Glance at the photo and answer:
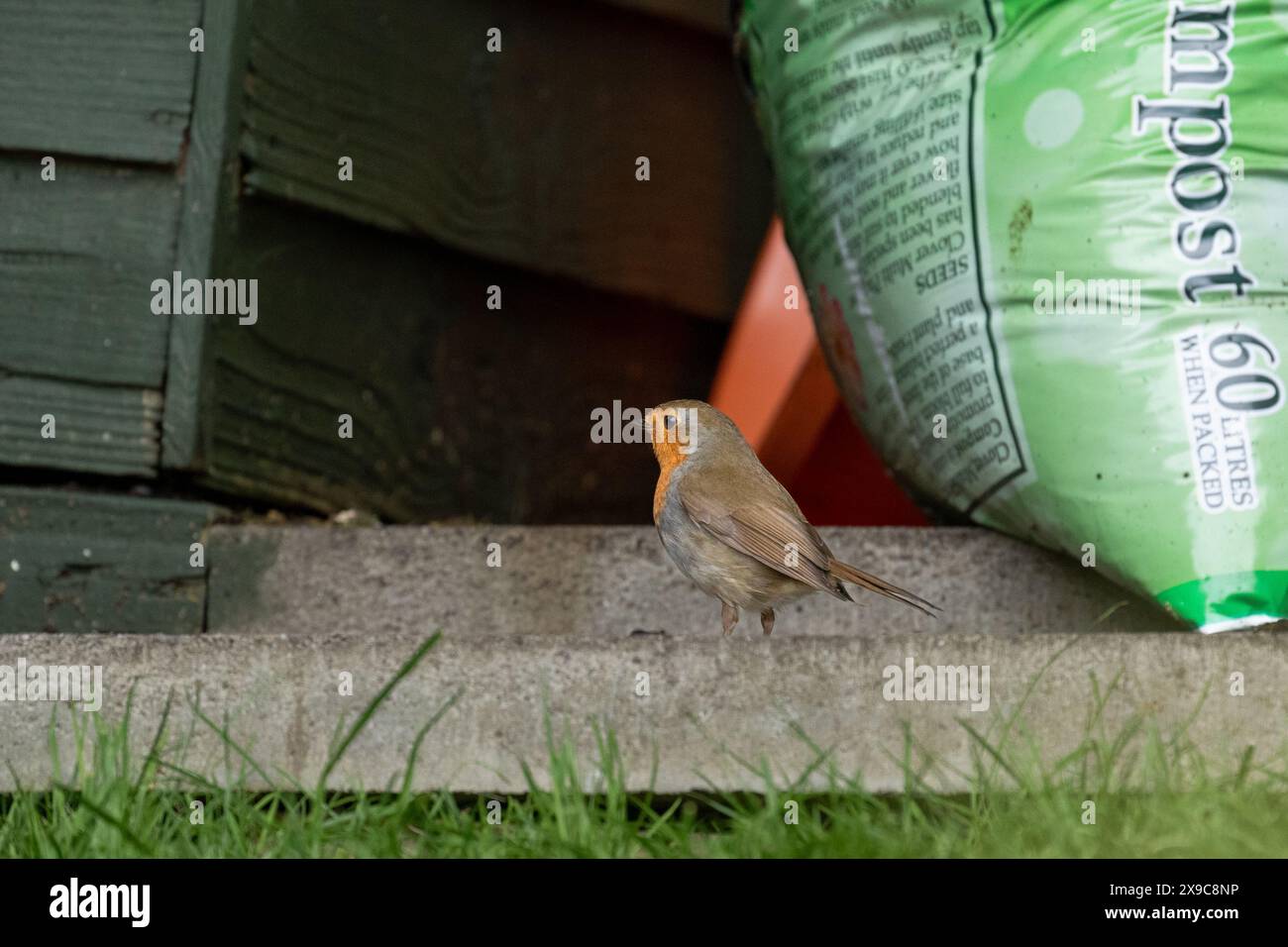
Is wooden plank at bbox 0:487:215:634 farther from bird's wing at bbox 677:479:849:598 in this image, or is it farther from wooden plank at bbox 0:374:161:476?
bird's wing at bbox 677:479:849:598

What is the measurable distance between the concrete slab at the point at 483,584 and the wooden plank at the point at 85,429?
166 millimetres

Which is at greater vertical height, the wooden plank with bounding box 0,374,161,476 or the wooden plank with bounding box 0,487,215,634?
the wooden plank with bounding box 0,374,161,476

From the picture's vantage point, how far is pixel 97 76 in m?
2.21

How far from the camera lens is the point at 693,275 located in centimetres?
374

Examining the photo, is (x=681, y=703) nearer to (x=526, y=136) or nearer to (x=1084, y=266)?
(x=1084, y=266)

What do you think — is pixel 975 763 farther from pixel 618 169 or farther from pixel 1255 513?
pixel 618 169

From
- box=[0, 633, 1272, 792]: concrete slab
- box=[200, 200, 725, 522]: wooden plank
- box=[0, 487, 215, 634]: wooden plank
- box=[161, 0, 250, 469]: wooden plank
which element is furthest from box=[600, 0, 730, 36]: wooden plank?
box=[0, 633, 1272, 792]: concrete slab

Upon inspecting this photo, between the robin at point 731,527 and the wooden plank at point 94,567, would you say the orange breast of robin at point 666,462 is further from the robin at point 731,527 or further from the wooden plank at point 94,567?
the wooden plank at point 94,567

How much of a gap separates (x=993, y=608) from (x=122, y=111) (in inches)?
54.0

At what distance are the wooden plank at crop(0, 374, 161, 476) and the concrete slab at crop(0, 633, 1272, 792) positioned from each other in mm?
706

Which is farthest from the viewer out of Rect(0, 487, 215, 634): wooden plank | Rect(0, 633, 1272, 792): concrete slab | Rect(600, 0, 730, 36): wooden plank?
Rect(600, 0, 730, 36): wooden plank

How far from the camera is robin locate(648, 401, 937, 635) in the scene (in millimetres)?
1744

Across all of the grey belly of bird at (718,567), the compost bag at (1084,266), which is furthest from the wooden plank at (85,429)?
the compost bag at (1084,266)

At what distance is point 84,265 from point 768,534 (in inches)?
42.9
